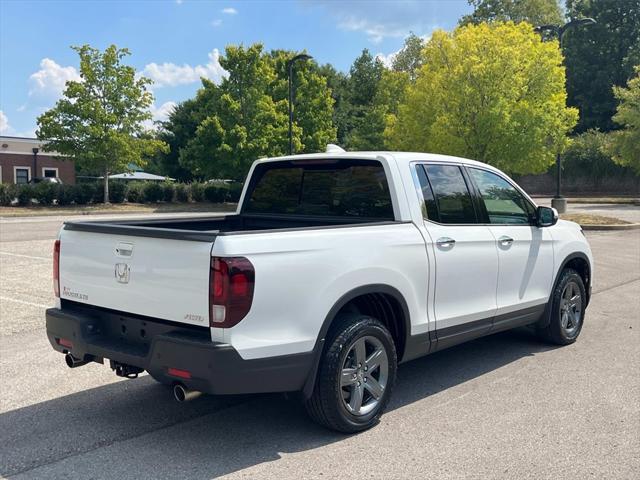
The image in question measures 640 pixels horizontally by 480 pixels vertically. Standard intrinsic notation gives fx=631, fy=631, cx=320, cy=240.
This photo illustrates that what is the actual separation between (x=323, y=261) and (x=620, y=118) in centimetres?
3957

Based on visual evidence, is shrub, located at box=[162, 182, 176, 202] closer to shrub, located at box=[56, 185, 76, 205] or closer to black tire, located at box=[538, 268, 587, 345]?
shrub, located at box=[56, 185, 76, 205]

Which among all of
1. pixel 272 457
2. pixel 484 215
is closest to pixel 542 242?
pixel 484 215

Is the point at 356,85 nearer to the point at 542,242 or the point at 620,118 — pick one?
the point at 620,118

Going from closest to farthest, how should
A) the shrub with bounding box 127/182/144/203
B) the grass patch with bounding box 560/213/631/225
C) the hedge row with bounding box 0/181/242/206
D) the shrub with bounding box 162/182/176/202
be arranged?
the grass patch with bounding box 560/213/631/225 → the hedge row with bounding box 0/181/242/206 → the shrub with bounding box 127/182/144/203 → the shrub with bounding box 162/182/176/202

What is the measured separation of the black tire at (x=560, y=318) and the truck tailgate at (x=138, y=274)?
3.95m

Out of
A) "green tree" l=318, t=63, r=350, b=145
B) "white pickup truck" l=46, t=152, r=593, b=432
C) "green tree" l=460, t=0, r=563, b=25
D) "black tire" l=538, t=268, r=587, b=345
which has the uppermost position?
"green tree" l=460, t=0, r=563, b=25

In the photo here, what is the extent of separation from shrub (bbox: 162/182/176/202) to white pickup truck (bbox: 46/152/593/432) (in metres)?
36.8

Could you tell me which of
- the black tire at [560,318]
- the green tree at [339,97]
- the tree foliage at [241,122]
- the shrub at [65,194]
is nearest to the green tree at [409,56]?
the green tree at [339,97]

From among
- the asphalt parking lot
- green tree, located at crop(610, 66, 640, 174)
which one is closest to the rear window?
the asphalt parking lot

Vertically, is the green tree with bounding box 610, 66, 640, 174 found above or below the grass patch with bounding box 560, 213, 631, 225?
above

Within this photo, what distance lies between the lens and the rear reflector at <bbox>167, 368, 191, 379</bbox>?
11.6 feet

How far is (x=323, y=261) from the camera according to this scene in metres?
3.84

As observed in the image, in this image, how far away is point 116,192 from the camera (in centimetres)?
3869

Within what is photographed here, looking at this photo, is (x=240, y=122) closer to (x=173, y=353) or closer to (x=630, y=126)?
(x=630, y=126)
